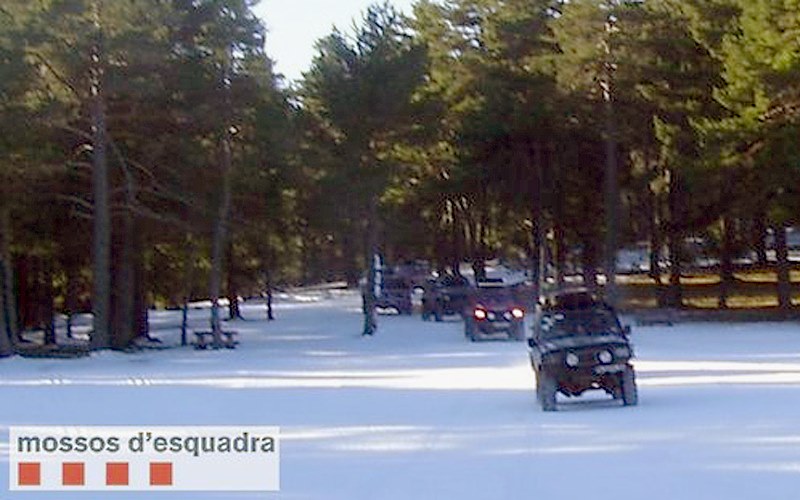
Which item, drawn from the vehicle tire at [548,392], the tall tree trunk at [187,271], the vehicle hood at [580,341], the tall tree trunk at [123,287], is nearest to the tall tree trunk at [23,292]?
the tall tree trunk at [123,287]

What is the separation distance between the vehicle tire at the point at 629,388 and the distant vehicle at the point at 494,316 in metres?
23.0

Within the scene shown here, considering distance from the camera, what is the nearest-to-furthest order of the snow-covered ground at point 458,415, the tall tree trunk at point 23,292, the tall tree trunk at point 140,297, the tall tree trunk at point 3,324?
the snow-covered ground at point 458,415 → the tall tree trunk at point 3,324 → the tall tree trunk at point 140,297 → the tall tree trunk at point 23,292

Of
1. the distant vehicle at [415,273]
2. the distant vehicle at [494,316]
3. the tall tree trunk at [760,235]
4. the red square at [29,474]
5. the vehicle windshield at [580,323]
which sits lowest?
the red square at [29,474]

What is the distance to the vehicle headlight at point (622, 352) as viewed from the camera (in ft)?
71.8

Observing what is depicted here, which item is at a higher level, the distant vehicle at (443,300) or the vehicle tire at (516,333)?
the distant vehicle at (443,300)

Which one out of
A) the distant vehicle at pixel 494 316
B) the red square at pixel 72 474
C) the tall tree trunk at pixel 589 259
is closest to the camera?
the red square at pixel 72 474

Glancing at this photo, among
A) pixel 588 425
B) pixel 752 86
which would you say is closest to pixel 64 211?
pixel 752 86

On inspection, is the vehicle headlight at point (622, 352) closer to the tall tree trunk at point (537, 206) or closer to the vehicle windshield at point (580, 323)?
the vehicle windshield at point (580, 323)

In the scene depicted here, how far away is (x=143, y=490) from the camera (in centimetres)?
1335

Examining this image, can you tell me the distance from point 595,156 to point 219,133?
21.5 m

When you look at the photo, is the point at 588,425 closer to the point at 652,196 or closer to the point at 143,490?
the point at 143,490

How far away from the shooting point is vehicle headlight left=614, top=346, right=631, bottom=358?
2188cm

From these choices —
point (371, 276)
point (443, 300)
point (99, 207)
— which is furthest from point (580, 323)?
point (443, 300)

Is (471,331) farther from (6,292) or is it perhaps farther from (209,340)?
(6,292)
